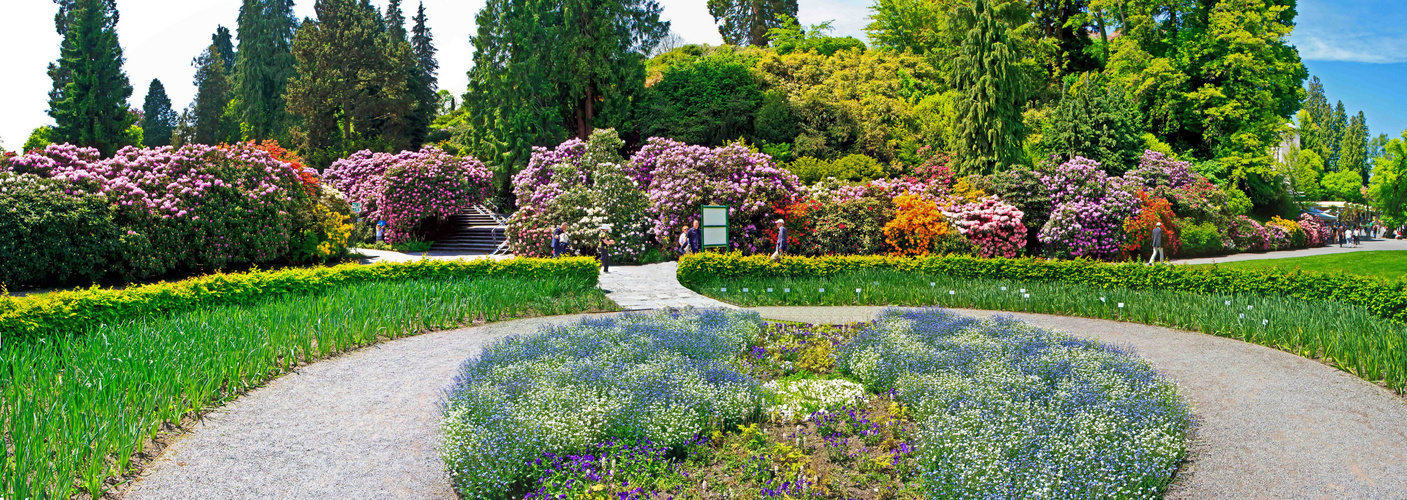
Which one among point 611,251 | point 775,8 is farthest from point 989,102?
point 775,8

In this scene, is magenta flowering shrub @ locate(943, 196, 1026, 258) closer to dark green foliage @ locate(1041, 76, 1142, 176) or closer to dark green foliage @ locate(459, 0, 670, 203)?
dark green foliage @ locate(1041, 76, 1142, 176)

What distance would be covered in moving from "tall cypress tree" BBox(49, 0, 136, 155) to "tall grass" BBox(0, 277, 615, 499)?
39439 millimetres

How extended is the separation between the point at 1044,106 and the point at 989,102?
9.19 meters

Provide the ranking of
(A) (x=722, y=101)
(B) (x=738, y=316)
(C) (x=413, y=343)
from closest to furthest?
(C) (x=413, y=343) < (B) (x=738, y=316) < (A) (x=722, y=101)

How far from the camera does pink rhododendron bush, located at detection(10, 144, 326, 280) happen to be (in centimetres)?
1453

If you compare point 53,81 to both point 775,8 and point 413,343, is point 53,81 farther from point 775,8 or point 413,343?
point 413,343

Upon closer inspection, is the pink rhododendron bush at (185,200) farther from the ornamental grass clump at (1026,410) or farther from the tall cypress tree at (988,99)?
the tall cypress tree at (988,99)

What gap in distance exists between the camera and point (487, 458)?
14.3 ft

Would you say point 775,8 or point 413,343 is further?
point 775,8

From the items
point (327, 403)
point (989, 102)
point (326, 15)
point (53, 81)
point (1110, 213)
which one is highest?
point (326, 15)

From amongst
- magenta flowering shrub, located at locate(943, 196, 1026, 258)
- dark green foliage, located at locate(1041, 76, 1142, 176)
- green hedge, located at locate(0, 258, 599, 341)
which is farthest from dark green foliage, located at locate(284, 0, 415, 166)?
dark green foliage, located at locate(1041, 76, 1142, 176)

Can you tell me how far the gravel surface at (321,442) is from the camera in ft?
14.5

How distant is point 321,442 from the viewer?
16.8ft

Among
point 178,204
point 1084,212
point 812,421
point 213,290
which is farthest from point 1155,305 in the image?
point 178,204
